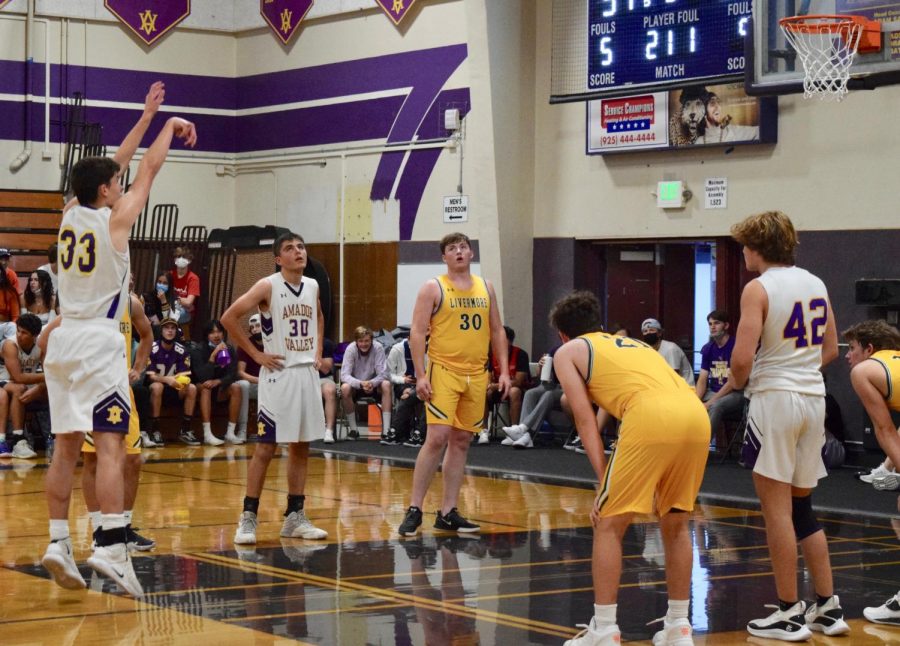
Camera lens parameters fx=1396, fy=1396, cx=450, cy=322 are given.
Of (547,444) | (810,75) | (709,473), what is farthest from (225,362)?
(810,75)

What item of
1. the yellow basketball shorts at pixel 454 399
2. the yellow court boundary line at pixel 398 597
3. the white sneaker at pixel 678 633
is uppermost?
the yellow basketball shorts at pixel 454 399

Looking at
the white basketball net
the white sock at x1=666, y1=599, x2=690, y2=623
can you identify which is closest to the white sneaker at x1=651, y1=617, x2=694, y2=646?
the white sock at x1=666, y1=599, x2=690, y2=623

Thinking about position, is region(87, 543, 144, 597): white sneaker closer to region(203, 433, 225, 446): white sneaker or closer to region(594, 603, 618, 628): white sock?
region(594, 603, 618, 628): white sock

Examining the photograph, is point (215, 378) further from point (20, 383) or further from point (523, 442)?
point (523, 442)

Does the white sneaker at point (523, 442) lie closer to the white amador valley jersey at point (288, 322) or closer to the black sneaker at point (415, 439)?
the black sneaker at point (415, 439)

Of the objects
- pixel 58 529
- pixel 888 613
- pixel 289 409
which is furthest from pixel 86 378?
pixel 888 613

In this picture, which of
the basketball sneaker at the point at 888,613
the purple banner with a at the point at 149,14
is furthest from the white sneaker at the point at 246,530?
the purple banner with a at the point at 149,14

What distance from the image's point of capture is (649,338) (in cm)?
1462

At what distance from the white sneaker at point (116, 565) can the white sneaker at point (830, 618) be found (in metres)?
3.10

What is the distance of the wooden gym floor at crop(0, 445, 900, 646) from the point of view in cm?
608

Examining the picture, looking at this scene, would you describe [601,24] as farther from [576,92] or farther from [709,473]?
[709,473]

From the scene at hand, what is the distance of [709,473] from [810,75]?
3739 mm

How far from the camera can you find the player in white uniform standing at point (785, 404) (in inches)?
237

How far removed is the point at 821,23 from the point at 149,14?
→ 1173cm
